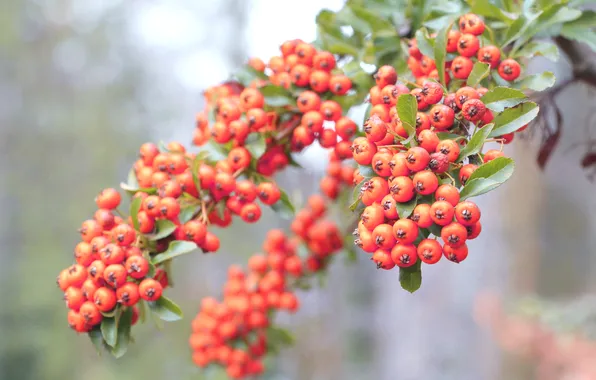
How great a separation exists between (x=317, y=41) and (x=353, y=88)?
193 mm

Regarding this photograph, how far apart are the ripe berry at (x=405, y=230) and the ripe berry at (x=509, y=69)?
1.61 ft

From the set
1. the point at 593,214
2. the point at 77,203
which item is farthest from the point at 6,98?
the point at 593,214

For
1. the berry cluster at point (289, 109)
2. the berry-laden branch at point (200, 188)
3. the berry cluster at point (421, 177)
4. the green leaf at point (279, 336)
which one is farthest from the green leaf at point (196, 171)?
the green leaf at point (279, 336)

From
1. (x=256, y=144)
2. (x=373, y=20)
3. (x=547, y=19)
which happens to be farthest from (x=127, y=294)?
(x=547, y=19)

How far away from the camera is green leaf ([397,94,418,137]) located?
98 cm

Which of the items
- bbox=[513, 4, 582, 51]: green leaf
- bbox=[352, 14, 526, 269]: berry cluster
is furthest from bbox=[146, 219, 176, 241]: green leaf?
bbox=[513, 4, 582, 51]: green leaf

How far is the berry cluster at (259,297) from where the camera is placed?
2.24 m

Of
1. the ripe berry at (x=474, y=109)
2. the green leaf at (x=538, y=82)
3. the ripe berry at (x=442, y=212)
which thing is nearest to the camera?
the ripe berry at (x=442, y=212)

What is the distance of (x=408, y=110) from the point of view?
991 mm

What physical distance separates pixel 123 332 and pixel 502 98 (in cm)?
98

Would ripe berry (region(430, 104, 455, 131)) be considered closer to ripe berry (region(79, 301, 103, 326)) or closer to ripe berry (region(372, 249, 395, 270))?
ripe berry (region(372, 249, 395, 270))

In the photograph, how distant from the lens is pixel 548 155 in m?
1.60

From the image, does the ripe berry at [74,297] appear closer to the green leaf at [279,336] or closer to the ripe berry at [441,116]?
the ripe berry at [441,116]

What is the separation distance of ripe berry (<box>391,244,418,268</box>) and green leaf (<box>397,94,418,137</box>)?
21 cm
